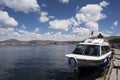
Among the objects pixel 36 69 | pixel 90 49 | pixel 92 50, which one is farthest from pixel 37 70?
pixel 92 50

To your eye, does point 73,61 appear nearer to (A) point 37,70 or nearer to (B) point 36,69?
(A) point 37,70

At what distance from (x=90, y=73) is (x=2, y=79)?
14562 mm

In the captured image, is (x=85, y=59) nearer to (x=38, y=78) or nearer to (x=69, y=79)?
(x=69, y=79)

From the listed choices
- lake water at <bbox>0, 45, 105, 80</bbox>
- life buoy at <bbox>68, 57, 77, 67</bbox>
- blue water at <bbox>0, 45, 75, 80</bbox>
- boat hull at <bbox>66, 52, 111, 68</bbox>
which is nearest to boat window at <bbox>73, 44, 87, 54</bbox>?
→ boat hull at <bbox>66, 52, 111, 68</bbox>

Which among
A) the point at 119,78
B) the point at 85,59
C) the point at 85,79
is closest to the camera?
the point at 119,78

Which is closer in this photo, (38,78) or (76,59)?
(76,59)

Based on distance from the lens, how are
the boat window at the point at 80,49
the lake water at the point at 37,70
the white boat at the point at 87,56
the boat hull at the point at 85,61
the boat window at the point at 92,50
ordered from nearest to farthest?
the boat hull at the point at 85,61 → the white boat at the point at 87,56 → the boat window at the point at 92,50 → the boat window at the point at 80,49 → the lake water at the point at 37,70

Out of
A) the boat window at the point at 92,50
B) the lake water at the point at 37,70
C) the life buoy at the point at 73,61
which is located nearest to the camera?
the life buoy at the point at 73,61

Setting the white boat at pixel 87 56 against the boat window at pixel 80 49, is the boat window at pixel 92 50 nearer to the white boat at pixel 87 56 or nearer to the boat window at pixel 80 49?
the white boat at pixel 87 56

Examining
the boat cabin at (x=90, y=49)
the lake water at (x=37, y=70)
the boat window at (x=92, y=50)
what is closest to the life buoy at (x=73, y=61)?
the boat cabin at (x=90, y=49)

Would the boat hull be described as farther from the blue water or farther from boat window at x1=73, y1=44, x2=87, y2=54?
the blue water

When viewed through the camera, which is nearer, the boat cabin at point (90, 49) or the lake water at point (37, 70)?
the boat cabin at point (90, 49)

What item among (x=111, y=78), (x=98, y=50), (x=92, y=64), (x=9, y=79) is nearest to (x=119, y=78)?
(x=111, y=78)

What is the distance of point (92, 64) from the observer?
22016 mm
